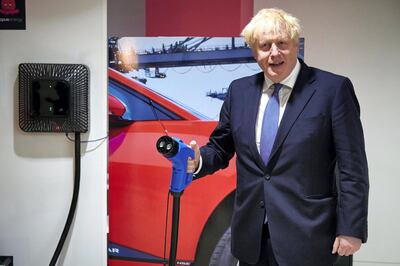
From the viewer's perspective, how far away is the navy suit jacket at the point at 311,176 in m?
1.40

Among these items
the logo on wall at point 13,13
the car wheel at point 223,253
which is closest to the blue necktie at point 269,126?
the car wheel at point 223,253

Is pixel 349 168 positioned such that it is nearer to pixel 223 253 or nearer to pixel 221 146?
pixel 221 146

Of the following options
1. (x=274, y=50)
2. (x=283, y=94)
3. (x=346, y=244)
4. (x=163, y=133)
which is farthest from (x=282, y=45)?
(x=163, y=133)

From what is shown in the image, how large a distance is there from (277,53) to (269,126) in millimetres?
276

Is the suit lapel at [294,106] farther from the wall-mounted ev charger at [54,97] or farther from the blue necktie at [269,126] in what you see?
the wall-mounted ev charger at [54,97]

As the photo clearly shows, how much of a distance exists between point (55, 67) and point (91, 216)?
0.79 m

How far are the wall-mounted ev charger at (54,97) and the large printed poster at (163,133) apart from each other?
193mm

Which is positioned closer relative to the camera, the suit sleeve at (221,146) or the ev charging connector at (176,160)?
the ev charging connector at (176,160)

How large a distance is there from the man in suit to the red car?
592 millimetres

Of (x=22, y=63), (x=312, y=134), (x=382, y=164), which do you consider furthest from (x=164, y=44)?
(x=382, y=164)

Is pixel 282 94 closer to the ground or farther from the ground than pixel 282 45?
closer to the ground

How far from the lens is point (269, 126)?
4.96 feet

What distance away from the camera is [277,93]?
155cm

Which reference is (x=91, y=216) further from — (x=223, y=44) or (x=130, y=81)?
(x=223, y=44)
